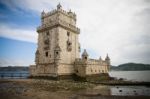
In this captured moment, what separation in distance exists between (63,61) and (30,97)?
2099 cm

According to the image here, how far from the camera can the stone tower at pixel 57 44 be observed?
3519 centimetres

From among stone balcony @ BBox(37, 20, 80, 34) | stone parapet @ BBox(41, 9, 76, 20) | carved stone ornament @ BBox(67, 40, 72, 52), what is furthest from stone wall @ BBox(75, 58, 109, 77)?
stone parapet @ BBox(41, 9, 76, 20)

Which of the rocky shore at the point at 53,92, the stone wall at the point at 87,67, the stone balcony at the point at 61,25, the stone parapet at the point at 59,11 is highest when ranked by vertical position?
the stone parapet at the point at 59,11

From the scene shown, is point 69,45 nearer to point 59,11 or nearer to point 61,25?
point 61,25

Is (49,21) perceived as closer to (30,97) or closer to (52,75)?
(52,75)

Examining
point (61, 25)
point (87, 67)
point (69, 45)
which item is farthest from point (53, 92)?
point (61, 25)

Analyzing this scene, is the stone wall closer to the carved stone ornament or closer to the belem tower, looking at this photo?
the belem tower

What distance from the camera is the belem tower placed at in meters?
35.4

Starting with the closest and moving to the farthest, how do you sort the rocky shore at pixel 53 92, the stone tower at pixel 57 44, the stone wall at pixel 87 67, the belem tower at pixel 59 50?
the rocky shore at pixel 53 92
the stone tower at pixel 57 44
the belem tower at pixel 59 50
the stone wall at pixel 87 67

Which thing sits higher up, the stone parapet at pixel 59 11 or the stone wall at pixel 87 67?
the stone parapet at pixel 59 11

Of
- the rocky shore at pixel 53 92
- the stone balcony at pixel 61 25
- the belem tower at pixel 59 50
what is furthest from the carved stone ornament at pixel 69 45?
the rocky shore at pixel 53 92

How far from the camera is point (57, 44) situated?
1384 inches

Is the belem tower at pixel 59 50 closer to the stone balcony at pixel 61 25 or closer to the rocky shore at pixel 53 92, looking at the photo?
the stone balcony at pixel 61 25

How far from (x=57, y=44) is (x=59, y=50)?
1.58 m
